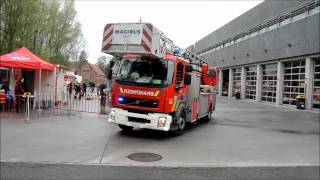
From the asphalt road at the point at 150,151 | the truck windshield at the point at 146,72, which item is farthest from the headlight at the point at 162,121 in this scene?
the truck windshield at the point at 146,72

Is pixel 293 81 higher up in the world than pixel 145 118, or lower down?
higher up

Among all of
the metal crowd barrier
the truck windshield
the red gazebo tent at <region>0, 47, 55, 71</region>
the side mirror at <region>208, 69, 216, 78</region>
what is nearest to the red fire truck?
the truck windshield

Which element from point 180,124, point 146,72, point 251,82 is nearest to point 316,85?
point 251,82

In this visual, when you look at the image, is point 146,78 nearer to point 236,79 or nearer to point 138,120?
point 138,120

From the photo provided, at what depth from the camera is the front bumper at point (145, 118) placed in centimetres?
1174

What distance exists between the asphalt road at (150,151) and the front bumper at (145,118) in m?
0.46

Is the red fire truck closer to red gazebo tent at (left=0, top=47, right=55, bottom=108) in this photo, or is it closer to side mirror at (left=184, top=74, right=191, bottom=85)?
side mirror at (left=184, top=74, right=191, bottom=85)

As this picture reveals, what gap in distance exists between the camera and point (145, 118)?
11867mm

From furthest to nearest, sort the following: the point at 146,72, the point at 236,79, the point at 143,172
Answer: the point at 236,79
the point at 146,72
the point at 143,172

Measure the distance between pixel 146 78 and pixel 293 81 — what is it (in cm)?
2250

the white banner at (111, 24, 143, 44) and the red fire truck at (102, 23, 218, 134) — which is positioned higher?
the white banner at (111, 24, 143, 44)

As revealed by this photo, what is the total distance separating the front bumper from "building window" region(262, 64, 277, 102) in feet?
83.0

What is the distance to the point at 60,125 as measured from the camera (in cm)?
1405

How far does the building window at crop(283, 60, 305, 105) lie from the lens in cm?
2987
